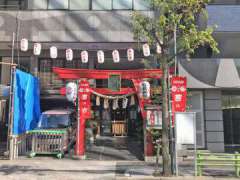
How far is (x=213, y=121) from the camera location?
20438mm

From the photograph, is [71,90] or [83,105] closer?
[71,90]

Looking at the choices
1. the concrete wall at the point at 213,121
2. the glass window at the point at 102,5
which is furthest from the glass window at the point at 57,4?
the concrete wall at the point at 213,121

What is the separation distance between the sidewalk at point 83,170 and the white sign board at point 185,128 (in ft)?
4.70

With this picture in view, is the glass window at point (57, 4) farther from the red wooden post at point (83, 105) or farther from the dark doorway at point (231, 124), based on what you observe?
the dark doorway at point (231, 124)

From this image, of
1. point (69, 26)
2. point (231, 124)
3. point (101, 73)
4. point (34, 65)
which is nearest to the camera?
point (101, 73)

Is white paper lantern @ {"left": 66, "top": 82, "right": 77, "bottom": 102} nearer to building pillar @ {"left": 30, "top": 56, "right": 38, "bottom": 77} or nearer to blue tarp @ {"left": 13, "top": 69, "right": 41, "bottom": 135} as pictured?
blue tarp @ {"left": 13, "top": 69, "right": 41, "bottom": 135}

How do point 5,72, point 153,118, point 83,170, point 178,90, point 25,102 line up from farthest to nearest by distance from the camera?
1. point 5,72
2. point 25,102
3. point 153,118
4. point 178,90
5. point 83,170

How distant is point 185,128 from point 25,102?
9.88 metres

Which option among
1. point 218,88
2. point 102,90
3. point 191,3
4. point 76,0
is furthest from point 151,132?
point 76,0

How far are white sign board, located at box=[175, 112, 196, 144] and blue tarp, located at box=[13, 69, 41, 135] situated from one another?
8948 millimetres

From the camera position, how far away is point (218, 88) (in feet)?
66.2

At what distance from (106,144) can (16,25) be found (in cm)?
993

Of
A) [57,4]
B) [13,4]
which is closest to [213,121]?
[57,4]

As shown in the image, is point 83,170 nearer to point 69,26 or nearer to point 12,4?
point 69,26
